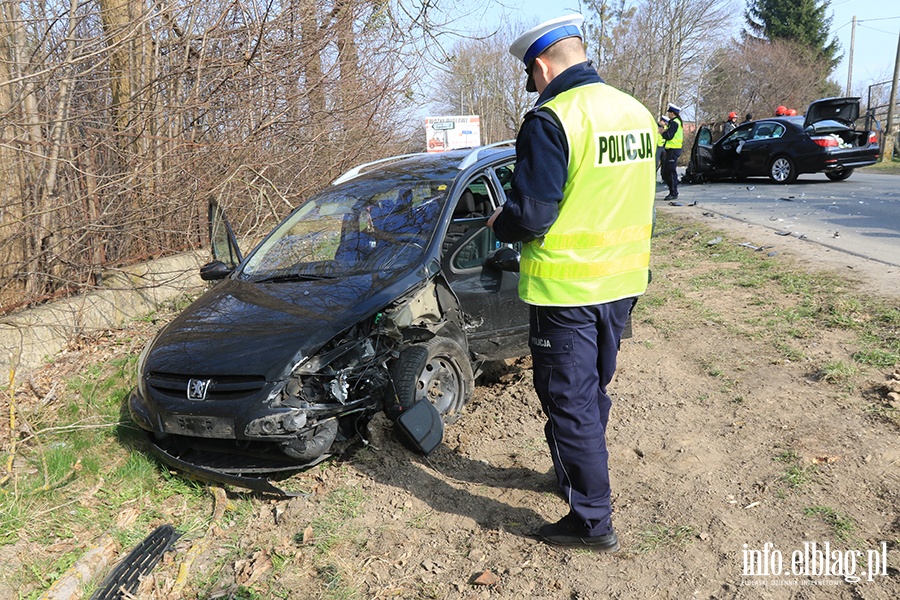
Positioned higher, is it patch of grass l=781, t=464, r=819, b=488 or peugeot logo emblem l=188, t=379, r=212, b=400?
peugeot logo emblem l=188, t=379, r=212, b=400

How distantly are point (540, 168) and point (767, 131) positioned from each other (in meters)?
15.5

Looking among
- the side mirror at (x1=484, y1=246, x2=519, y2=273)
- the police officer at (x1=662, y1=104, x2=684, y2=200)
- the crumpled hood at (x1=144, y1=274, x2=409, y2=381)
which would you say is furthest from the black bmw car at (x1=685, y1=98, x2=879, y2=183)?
the crumpled hood at (x1=144, y1=274, x2=409, y2=381)

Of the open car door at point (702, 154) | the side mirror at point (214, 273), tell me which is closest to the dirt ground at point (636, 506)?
the side mirror at point (214, 273)

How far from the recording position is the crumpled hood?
359 cm

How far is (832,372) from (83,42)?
5787 mm

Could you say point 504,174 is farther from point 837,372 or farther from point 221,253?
point 837,372

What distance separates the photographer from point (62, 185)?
5824 mm

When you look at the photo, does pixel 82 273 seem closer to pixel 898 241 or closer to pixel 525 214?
pixel 525 214

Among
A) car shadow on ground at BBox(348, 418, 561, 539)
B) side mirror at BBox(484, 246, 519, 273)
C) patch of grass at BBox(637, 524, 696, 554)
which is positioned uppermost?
side mirror at BBox(484, 246, 519, 273)

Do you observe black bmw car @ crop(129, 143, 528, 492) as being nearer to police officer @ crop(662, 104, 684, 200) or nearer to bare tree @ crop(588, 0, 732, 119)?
police officer @ crop(662, 104, 684, 200)

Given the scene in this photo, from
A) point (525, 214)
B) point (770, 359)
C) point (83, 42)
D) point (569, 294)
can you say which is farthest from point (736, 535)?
point (83, 42)

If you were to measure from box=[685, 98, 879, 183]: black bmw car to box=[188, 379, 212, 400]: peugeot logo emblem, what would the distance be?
15075 mm

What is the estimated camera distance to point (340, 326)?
3715 millimetres

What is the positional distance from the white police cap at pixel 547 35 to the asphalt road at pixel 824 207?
559cm
